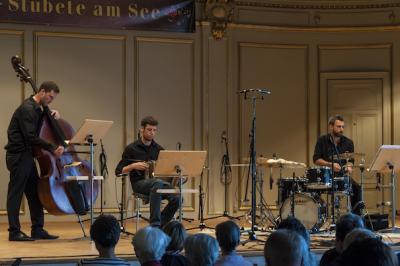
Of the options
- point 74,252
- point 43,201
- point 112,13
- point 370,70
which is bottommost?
point 74,252

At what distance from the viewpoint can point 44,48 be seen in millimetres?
8797

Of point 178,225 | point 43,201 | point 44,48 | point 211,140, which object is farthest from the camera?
point 211,140

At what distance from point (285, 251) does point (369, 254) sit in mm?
436

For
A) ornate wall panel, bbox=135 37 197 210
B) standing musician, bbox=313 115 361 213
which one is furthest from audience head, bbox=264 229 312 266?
ornate wall panel, bbox=135 37 197 210

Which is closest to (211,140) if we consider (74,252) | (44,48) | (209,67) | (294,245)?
(209,67)

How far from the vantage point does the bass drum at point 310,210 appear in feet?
24.4

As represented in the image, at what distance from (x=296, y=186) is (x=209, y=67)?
8.57 ft

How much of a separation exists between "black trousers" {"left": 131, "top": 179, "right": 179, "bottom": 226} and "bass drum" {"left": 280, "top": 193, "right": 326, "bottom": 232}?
4.63ft

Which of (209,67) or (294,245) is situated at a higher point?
(209,67)

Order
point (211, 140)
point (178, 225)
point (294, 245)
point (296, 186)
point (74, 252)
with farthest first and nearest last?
point (211, 140) < point (296, 186) < point (74, 252) < point (178, 225) < point (294, 245)

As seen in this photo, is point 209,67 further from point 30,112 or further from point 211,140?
point 30,112

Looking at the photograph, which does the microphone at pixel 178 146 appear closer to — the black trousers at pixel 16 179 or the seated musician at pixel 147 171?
the seated musician at pixel 147 171

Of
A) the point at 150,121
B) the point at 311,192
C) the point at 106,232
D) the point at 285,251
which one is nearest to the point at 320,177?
the point at 311,192

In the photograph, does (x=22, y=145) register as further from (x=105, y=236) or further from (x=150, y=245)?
(x=150, y=245)
